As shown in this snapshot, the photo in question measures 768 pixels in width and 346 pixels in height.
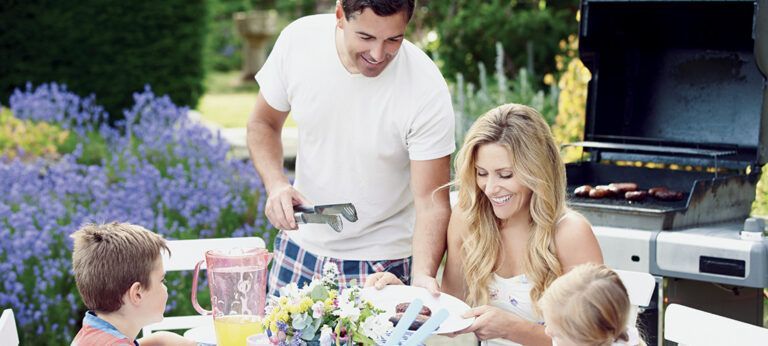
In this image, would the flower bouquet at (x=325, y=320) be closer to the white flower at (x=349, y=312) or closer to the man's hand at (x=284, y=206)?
the white flower at (x=349, y=312)

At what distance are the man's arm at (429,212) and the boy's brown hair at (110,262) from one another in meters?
0.73

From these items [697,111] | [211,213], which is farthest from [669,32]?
[211,213]

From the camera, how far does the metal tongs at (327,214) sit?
254 centimetres

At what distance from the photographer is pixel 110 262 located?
2.22m

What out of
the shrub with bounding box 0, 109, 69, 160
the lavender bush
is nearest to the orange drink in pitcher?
the lavender bush

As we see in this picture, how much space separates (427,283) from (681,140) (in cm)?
145

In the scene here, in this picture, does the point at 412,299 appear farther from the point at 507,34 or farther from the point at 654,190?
the point at 507,34

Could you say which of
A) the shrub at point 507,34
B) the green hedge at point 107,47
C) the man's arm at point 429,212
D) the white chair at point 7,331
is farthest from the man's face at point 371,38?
the green hedge at point 107,47

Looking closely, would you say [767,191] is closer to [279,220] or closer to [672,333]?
[672,333]

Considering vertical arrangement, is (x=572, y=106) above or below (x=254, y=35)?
below

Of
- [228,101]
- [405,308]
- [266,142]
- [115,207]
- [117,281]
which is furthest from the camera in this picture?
[228,101]

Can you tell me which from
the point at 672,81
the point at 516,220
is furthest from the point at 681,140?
the point at 516,220

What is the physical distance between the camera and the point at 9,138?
21.2 feet

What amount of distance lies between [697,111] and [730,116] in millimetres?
126
